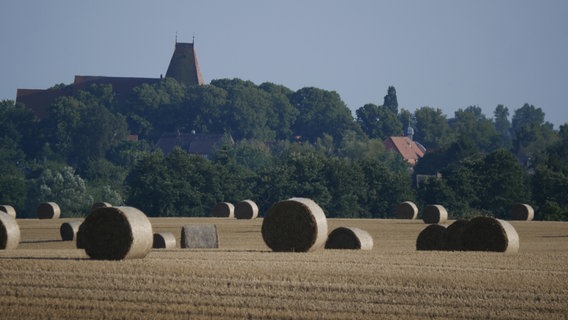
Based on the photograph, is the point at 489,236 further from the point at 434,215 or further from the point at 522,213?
the point at 522,213

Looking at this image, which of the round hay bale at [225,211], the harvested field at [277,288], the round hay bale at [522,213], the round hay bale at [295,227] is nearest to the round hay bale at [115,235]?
the harvested field at [277,288]

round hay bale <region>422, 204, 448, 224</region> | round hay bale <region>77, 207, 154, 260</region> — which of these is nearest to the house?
round hay bale <region>422, 204, 448, 224</region>

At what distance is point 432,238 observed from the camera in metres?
33.5

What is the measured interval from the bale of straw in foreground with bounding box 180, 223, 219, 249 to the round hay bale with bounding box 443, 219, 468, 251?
6.39 m

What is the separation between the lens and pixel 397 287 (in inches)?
838

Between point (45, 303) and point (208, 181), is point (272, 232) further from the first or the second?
point (208, 181)

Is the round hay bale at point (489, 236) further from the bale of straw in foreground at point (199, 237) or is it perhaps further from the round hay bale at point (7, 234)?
the round hay bale at point (7, 234)

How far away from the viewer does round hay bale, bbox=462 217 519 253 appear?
2991cm

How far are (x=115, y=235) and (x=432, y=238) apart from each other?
11.5m

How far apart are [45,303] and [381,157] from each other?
142286 mm

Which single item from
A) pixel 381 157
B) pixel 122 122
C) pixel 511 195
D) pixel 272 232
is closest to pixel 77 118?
pixel 122 122

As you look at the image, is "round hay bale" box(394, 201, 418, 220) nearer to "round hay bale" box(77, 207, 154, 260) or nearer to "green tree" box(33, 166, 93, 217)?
"green tree" box(33, 166, 93, 217)

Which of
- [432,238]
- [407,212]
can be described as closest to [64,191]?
[407,212]

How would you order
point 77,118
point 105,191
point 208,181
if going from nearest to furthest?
point 208,181 → point 105,191 → point 77,118
